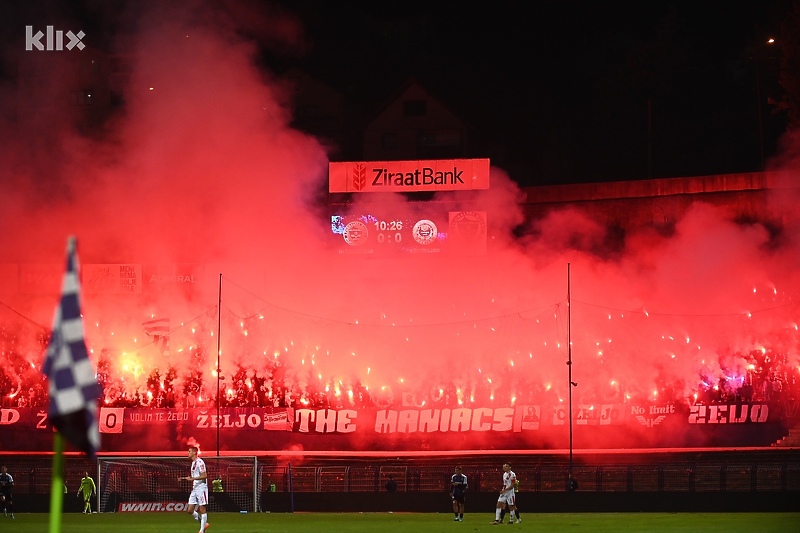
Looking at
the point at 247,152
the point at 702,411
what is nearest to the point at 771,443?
the point at 702,411

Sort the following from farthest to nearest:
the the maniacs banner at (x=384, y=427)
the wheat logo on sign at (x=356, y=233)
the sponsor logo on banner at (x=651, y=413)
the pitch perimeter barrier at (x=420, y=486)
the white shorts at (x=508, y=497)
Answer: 1. the wheat logo on sign at (x=356, y=233)
2. the the maniacs banner at (x=384, y=427)
3. the sponsor logo on banner at (x=651, y=413)
4. the pitch perimeter barrier at (x=420, y=486)
5. the white shorts at (x=508, y=497)

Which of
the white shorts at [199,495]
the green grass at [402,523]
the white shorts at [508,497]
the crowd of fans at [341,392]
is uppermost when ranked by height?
the crowd of fans at [341,392]

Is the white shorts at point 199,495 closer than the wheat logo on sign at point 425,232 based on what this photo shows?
Yes

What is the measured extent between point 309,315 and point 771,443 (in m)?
16.8

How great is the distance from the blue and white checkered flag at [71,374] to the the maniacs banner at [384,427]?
2636cm

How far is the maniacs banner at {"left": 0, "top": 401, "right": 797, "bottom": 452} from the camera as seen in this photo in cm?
3133

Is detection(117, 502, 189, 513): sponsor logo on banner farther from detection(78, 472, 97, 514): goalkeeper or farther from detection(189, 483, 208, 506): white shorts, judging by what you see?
detection(189, 483, 208, 506): white shorts

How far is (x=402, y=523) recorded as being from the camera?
21.3 m

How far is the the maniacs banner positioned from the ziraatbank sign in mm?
8933

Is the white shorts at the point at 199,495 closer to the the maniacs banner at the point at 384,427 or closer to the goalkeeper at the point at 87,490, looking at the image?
the goalkeeper at the point at 87,490

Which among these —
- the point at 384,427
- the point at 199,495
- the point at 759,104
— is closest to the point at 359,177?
the point at 384,427

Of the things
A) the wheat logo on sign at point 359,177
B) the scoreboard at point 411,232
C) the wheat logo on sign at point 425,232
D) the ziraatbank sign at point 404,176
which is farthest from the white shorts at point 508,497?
the wheat logo on sign at point 359,177

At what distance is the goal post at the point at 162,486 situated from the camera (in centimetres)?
2652

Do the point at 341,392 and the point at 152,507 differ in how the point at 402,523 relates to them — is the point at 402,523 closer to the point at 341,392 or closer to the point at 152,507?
the point at 152,507
